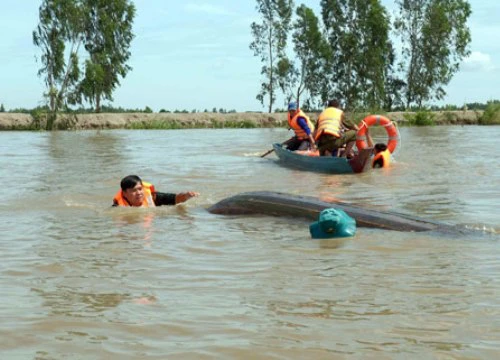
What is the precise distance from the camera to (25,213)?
10.1 metres

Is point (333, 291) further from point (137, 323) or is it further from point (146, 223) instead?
point (146, 223)

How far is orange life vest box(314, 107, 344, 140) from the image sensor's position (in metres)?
16.7

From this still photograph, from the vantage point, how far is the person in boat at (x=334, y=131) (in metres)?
16.8

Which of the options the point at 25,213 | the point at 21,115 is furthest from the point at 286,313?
the point at 21,115

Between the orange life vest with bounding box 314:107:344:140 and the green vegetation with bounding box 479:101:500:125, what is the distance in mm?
31105

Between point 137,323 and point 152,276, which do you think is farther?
point 152,276

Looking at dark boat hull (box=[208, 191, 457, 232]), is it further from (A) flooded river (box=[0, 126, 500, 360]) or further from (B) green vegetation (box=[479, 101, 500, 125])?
(B) green vegetation (box=[479, 101, 500, 125])

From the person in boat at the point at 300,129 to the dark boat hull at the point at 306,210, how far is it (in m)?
8.92

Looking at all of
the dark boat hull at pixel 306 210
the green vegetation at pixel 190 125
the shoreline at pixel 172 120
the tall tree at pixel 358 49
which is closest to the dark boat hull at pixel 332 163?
the dark boat hull at pixel 306 210

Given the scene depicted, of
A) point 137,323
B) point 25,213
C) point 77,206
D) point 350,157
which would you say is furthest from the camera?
point 350,157

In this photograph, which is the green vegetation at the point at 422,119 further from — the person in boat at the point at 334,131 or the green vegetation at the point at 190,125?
the person in boat at the point at 334,131

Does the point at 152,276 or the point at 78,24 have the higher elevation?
the point at 78,24

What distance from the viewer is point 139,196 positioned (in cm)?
967

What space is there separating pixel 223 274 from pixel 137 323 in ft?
4.56
